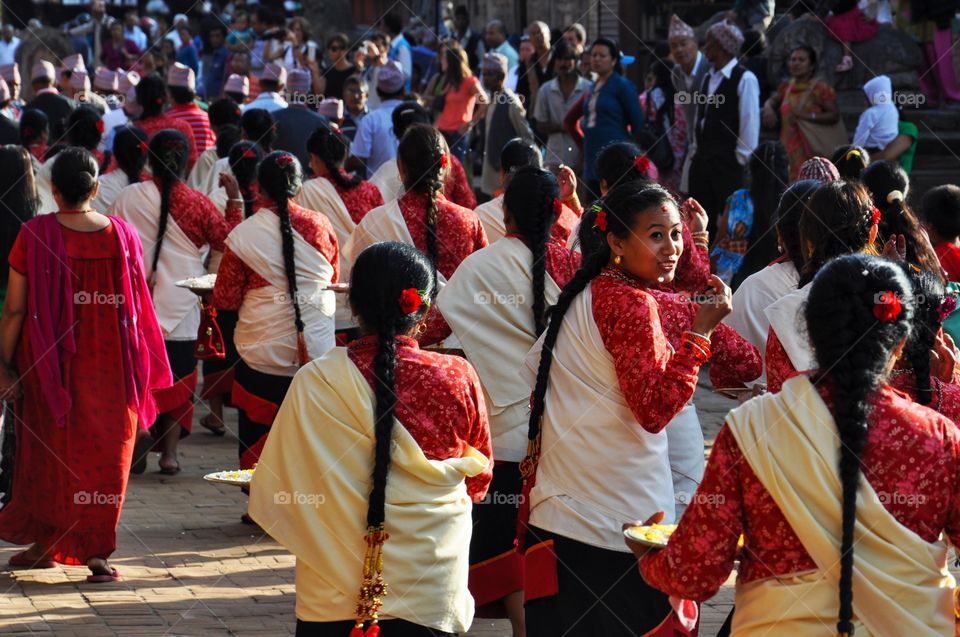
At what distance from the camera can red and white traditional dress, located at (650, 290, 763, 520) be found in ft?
15.0

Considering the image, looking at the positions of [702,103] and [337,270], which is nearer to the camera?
[337,270]

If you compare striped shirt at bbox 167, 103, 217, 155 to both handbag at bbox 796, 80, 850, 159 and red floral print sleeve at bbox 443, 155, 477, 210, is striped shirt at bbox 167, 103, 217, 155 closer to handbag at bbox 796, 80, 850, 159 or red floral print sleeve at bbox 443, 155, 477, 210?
red floral print sleeve at bbox 443, 155, 477, 210

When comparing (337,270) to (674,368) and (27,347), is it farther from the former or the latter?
(674,368)

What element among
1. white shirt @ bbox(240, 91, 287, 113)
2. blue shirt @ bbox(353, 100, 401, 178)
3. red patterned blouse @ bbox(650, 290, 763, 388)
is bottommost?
blue shirt @ bbox(353, 100, 401, 178)

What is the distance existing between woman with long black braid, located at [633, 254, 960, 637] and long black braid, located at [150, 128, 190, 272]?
565 cm

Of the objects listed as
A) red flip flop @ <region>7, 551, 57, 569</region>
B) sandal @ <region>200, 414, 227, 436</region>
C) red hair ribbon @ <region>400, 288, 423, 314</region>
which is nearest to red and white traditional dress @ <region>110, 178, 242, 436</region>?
sandal @ <region>200, 414, 227, 436</region>

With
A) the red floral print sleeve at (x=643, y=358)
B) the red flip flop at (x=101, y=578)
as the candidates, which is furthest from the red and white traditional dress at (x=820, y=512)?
the red flip flop at (x=101, y=578)

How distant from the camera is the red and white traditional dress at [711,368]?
4.56 meters

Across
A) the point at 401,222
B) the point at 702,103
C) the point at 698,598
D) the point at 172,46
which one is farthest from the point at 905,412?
the point at 172,46

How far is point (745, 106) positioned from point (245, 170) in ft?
14.7

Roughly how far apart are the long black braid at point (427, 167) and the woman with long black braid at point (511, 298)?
4.39 ft

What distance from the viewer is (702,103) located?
1216 centimetres

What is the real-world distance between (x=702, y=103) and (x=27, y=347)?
7143 millimetres

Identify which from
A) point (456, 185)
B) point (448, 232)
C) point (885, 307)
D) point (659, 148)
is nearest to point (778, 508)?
point (885, 307)
